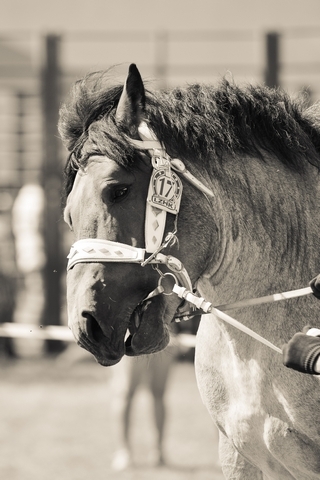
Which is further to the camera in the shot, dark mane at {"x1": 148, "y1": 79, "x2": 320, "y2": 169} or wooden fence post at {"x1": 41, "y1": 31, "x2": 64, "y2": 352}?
wooden fence post at {"x1": 41, "y1": 31, "x2": 64, "y2": 352}

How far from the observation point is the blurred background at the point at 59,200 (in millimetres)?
6340

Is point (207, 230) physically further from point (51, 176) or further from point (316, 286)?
point (51, 176)

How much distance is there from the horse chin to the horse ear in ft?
2.09

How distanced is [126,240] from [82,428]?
16.1 ft

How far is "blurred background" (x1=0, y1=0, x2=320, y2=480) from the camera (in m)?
6.34

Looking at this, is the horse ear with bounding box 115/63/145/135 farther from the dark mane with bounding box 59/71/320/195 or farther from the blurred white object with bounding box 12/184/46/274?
the blurred white object with bounding box 12/184/46/274

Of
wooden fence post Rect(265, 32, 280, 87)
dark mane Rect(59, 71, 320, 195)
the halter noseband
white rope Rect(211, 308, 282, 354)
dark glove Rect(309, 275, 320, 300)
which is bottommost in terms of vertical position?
white rope Rect(211, 308, 282, 354)

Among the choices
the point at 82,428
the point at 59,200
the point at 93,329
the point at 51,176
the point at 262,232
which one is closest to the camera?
the point at 93,329

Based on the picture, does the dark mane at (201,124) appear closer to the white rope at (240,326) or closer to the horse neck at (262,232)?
the horse neck at (262,232)

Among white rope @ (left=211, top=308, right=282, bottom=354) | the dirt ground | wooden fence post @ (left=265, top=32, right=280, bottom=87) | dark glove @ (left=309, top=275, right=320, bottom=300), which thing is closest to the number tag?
white rope @ (left=211, top=308, right=282, bottom=354)

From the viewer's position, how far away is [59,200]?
5.13 meters

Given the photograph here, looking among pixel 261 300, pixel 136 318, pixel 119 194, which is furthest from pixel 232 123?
pixel 136 318

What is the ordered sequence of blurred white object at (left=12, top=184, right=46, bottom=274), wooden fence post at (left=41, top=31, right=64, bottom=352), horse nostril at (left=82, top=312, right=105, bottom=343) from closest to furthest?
horse nostril at (left=82, top=312, right=105, bottom=343) → wooden fence post at (left=41, top=31, right=64, bottom=352) → blurred white object at (left=12, top=184, right=46, bottom=274)

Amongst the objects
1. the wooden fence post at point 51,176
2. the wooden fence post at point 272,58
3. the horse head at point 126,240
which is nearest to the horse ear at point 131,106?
the horse head at point 126,240
